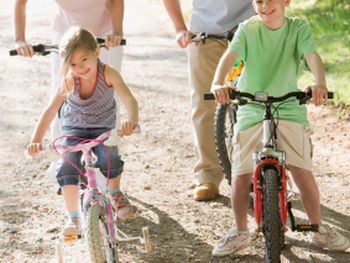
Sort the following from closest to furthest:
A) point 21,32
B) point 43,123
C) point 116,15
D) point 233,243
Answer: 1. point 43,123
2. point 233,243
3. point 21,32
4. point 116,15

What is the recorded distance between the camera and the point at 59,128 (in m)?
5.98

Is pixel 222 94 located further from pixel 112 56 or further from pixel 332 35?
pixel 332 35

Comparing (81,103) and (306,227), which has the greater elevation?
(81,103)

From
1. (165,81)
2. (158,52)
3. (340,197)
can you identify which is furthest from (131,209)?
(158,52)

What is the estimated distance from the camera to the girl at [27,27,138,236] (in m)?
4.73

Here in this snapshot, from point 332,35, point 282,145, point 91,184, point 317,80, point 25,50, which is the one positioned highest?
point 332,35

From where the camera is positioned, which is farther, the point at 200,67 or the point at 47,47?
the point at 200,67

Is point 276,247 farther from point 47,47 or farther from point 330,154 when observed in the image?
point 330,154

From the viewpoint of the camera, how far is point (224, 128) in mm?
6000

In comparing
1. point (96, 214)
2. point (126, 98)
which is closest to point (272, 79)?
point (126, 98)

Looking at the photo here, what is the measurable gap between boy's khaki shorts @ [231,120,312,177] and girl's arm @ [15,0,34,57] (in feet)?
5.03

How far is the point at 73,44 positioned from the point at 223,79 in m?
0.90

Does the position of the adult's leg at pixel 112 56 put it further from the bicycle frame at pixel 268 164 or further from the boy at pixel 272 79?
the bicycle frame at pixel 268 164

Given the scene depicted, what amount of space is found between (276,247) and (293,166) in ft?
2.10
